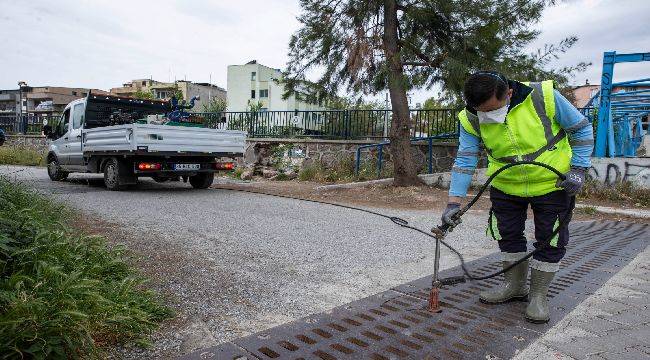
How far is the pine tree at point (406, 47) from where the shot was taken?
8.04 m

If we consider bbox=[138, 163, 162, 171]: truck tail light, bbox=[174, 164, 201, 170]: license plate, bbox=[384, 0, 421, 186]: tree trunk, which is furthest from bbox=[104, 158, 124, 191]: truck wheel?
bbox=[384, 0, 421, 186]: tree trunk

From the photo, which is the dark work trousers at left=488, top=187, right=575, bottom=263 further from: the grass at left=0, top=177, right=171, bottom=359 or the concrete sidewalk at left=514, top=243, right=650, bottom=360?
the grass at left=0, top=177, right=171, bottom=359

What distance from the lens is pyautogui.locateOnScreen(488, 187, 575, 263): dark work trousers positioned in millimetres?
2637

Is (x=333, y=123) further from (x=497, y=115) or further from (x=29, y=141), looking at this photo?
(x=29, y=141)

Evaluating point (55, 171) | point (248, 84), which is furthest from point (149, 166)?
point (248, 84)

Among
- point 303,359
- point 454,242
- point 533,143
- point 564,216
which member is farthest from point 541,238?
point 454,242

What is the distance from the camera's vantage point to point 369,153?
12461mm

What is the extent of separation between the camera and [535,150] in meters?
2.60

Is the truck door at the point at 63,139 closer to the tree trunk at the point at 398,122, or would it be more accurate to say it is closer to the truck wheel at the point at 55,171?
the truck wheel at the point at 55,171

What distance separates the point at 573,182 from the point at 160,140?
7606 millimetres

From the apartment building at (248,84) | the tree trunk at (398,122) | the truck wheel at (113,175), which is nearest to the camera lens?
the truck wheel at (113,175)

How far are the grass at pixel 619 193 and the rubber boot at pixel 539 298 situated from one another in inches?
273

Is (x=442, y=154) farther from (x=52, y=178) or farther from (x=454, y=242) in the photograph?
(x=52, y=178)

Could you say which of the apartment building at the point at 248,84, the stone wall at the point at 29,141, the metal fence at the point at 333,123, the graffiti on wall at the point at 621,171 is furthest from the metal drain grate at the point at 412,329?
the apartment building at the point at 248,84
